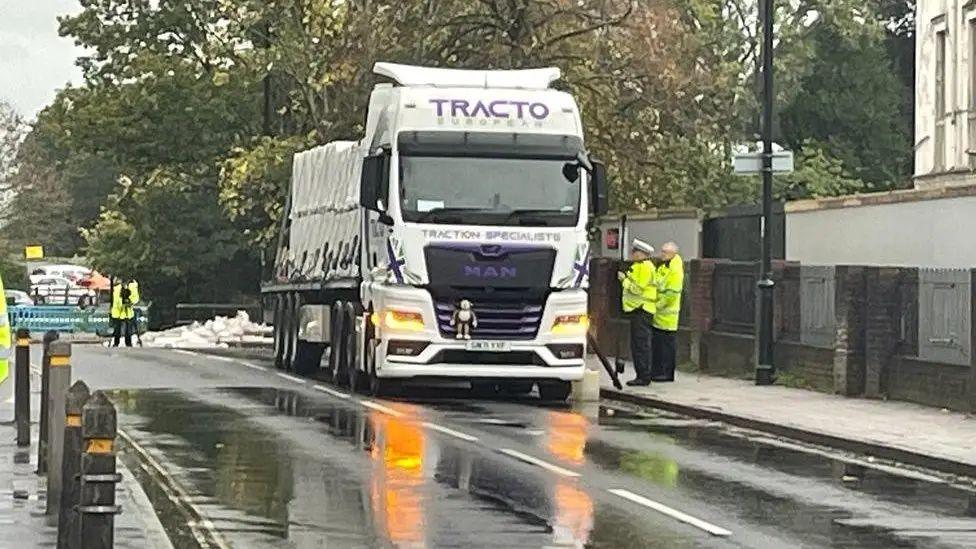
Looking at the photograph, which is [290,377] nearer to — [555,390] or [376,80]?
[555,390]

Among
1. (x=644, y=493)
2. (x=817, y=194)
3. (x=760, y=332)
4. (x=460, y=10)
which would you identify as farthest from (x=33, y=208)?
(x=644, y=493)

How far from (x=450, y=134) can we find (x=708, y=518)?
11.2 metres

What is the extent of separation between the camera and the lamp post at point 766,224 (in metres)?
25.7

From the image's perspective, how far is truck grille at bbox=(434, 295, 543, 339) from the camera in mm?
23297

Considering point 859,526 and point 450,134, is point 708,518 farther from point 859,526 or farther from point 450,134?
point 450,134

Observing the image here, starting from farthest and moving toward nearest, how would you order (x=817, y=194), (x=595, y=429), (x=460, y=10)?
(x=817, y=194)
(x=460, y=10)
(x=595, y=429)

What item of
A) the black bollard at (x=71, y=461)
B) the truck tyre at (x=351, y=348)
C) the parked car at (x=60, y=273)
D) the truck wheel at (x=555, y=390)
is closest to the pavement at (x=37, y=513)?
the black bollard at (x=71, y=461)

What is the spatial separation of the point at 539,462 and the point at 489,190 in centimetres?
727

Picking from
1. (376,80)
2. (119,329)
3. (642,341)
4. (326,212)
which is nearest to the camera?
(642,341)

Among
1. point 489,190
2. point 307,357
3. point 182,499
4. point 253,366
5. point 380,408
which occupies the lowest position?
point 182,499

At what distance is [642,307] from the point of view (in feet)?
87.8

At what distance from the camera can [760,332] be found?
26250 mm

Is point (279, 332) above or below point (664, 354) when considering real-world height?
above

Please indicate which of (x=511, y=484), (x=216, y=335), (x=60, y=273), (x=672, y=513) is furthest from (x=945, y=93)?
(x=60, y=273)
